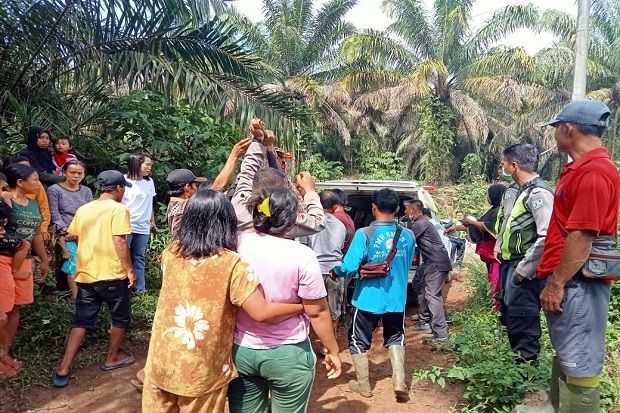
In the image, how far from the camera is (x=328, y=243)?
15.1ft

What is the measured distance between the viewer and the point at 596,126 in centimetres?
260

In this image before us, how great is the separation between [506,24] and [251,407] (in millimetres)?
19203

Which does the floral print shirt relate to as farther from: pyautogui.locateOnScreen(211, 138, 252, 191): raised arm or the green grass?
the green grass

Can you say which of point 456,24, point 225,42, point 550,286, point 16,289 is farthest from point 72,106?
point 456,24

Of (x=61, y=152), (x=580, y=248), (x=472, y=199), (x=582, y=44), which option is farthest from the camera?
(x=472, y=199)

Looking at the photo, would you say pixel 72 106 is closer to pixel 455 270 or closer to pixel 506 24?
pixel 455 270

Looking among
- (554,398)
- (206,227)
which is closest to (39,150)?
(206,227)

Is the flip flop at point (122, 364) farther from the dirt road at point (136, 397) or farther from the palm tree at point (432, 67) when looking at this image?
the palm tree at point (432, 67)

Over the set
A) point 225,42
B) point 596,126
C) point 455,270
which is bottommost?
point 455,270

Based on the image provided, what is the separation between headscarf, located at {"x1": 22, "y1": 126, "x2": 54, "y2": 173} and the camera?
524 centimetres

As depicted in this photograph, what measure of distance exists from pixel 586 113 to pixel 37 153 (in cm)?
523

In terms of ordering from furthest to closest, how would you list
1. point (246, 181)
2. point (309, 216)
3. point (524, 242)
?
point (524, 242)
point (246, 181)
point (309, 216)

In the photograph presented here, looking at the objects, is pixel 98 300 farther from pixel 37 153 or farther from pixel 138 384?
pixel 37 153

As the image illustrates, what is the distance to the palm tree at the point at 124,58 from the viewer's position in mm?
6125
